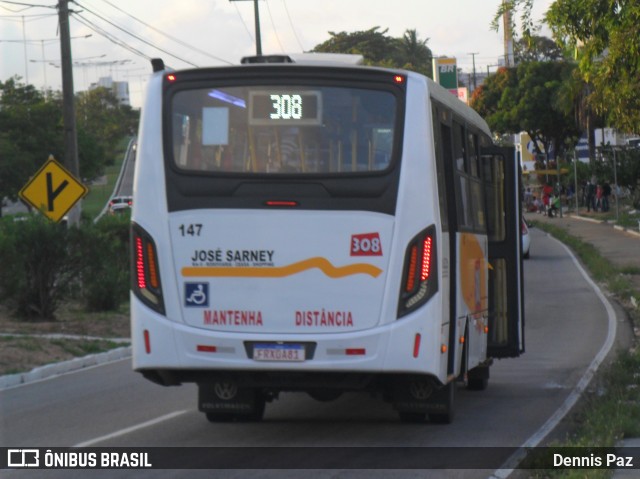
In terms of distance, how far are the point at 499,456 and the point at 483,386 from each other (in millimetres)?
4602

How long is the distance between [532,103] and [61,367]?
70802mm

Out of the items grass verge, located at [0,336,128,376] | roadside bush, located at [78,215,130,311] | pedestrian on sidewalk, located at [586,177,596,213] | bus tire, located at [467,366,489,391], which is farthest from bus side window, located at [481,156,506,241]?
pedestrian on sidewalk, located at [586,177,596,213]

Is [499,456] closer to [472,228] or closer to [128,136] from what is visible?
[472,228]

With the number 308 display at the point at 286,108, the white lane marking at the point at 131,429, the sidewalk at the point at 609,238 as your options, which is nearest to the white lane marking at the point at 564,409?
the number 308 display at the point at 286,108

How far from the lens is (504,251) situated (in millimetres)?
13875

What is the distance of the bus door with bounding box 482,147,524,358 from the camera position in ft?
45.3

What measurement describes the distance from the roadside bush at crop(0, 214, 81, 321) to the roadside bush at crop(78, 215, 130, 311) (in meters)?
0.29

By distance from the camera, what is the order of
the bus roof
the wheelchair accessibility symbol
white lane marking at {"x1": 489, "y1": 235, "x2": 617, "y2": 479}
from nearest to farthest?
white lane marking at {"x1": 489, "y1": 235, "x2": 617, "y2": 479} < the wheelchair accessibility symbol < the bus roof

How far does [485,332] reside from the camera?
13.3 metres

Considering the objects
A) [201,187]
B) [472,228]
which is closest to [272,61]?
[201,187]

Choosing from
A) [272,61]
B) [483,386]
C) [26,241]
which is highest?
[272,61]

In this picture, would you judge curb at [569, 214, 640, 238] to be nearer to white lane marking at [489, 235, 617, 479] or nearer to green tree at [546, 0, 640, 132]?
white lane marking at [489, 235, 617, 479]

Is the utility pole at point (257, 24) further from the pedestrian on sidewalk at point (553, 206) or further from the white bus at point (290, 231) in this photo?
the white bus at point (290, 231)

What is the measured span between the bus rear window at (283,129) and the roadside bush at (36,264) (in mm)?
11588
